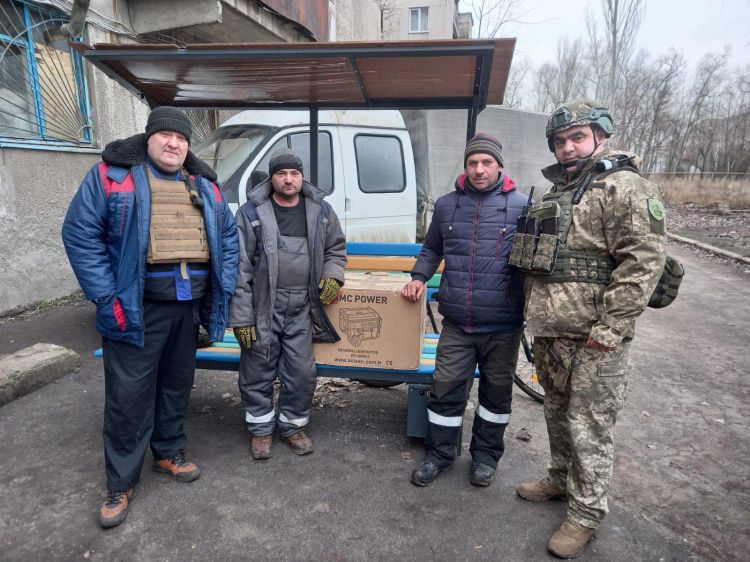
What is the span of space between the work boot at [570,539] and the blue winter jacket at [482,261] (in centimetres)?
102

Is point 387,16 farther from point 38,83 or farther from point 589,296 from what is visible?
point 589,296

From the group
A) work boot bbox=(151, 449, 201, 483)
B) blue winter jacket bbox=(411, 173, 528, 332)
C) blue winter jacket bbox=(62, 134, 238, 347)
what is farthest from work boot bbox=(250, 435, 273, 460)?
blue winter jacket bbox=(411, 173, 528, 332)

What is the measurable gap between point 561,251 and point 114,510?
8.40ft

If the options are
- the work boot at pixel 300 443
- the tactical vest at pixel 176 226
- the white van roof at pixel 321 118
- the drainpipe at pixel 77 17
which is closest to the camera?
the tactical vest at pixel 176 226

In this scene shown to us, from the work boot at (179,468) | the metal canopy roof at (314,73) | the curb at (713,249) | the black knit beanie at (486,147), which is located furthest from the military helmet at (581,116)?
the curb at (713,249)

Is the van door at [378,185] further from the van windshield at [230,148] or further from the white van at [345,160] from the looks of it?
the van windshield at [230,148]

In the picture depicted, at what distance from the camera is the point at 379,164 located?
636cm

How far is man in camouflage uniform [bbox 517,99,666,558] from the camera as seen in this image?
219 centimetres

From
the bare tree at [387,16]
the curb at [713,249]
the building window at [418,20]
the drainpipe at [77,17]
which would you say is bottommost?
the curb at [713,249]

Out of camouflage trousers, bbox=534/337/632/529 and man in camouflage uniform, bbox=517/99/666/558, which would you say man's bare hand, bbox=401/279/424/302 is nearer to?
man in camouflage uniform, bbox=517/99/666/558

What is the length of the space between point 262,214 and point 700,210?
21.2 metres

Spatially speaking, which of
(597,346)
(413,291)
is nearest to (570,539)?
(597,346)

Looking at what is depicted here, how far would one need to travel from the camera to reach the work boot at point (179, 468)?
9.45ft

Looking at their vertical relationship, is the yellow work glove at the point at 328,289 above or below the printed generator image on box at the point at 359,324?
above
